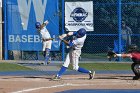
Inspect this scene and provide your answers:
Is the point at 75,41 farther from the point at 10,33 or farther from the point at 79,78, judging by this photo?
the point at 10,33

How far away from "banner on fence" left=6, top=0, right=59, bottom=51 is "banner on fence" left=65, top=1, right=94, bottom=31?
621mm

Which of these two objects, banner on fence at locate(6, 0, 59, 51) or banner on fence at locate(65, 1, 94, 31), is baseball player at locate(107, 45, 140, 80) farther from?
banner on fence at locate(6, 0, 59, 51)

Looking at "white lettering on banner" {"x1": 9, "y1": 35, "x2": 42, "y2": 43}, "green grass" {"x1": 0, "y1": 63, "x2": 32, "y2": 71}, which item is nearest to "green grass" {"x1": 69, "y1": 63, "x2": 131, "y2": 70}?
"green grass" {"x1": 0, "y1": 63, "x2": 32, "y2": 71}

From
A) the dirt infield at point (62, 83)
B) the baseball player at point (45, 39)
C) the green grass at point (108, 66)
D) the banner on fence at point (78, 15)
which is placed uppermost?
the banner on fence at point (78, 15)

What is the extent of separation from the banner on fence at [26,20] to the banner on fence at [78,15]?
0.62m

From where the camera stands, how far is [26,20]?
2562 cm

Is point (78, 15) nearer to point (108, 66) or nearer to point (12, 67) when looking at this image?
point (108, 66)

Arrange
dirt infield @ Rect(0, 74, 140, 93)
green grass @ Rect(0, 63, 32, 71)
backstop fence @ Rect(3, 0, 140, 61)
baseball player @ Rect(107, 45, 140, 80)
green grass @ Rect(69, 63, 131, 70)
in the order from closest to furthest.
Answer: dirt infield @ Rect(0, 74, 140, 93), baseball player @ Rect(107, 45, 140, 80), green grass @ Rect(0, 63, 32, 71), green grass @ Rect(69, 63, 131, 70), backstop fence @ Rect(3, 0, 140, 61)

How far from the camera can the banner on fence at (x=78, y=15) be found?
25.5 metres

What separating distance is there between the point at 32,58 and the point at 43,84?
424 inches

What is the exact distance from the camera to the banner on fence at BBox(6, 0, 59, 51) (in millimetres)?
25547

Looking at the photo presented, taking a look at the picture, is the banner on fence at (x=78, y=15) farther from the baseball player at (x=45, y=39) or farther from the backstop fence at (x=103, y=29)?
the baseball player at (x=45, y=39)

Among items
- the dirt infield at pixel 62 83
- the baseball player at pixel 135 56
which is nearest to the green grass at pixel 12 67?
the dirt infield at pixel 62 83

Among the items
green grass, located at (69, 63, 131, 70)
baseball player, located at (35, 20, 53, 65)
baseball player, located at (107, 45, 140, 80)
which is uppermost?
baseball player, located at (35, 20, 53, 65)
